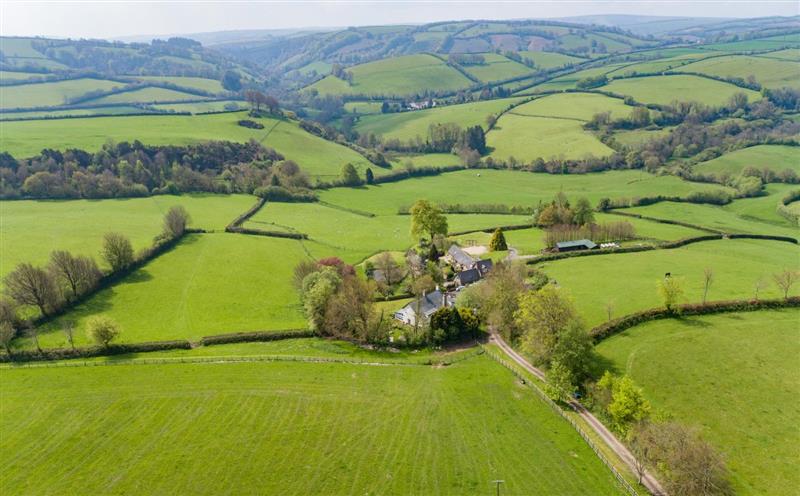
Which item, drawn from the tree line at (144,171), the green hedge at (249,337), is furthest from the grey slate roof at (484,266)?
the tree line at (144,171)

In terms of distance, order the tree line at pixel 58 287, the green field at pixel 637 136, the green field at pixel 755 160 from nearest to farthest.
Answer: the tree line at pixel 58 287, the green field at pixel 755 160, the green field at pixel 637 136

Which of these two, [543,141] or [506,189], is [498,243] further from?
[543,141]

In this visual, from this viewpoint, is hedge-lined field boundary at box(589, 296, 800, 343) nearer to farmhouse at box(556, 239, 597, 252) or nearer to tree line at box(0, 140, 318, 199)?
farmhouse at box(556, 239, 597, 252)

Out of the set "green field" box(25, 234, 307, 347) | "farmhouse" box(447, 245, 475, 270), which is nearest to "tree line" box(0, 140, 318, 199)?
"green field" box(25, 234, 307, 347)

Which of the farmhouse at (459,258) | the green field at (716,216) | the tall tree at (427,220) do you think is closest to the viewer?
the farmhouse at (459,258)

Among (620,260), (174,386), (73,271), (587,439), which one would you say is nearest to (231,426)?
(174,386)

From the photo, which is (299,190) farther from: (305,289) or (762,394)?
(762,394)

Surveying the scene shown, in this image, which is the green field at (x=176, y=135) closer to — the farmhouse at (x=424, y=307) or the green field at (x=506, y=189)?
the green field at (x=506, y=189)

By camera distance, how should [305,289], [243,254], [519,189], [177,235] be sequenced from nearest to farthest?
[305,289] → [243,254] → [177,235] → [519,189]
